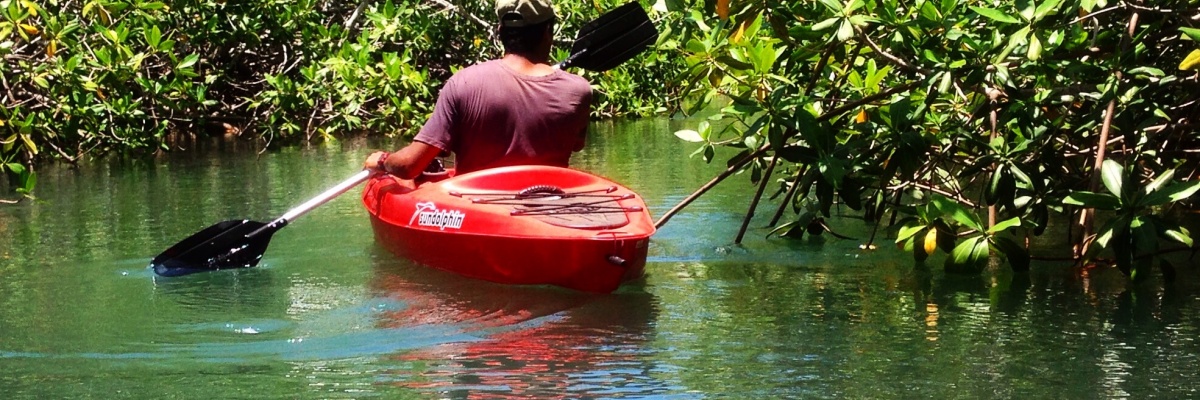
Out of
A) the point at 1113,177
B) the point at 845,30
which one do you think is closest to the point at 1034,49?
the point at 1113,177

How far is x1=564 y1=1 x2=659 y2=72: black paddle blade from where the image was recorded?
822cm

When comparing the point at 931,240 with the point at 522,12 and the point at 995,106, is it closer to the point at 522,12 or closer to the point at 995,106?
the point at 995,106

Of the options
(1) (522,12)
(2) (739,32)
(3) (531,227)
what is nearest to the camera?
(3) (531,227)

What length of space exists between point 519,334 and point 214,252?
89.7 inches

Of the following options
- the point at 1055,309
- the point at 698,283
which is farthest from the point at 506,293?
the point at 1055,309

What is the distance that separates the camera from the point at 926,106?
6.25 meters

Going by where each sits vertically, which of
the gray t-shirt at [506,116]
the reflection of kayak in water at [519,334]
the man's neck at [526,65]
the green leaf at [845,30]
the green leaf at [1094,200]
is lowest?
the reflection of kayak in water at [519,334]

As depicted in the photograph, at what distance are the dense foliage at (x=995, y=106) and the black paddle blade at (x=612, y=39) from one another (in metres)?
1.02

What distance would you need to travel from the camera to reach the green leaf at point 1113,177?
553 centimetres

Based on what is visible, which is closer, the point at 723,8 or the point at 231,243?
the point at 723,8

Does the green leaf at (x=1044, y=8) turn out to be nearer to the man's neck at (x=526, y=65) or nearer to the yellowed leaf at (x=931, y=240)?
the yellowed leaf at (x=931, y=240)

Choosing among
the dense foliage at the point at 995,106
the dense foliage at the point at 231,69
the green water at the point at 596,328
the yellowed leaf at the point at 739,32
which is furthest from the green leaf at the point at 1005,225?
the dense foliage at the point at 231,69

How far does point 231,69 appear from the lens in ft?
53.9

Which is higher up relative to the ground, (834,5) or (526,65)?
(834,5)
